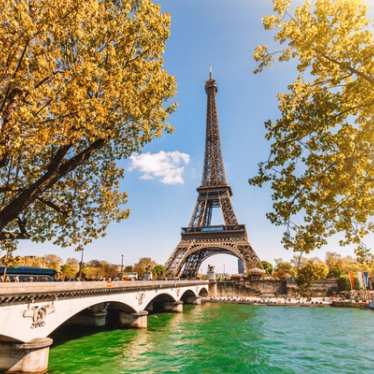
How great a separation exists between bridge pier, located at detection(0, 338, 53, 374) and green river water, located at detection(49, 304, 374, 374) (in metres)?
1.50

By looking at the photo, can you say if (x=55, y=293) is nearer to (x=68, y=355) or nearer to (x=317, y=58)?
(x=68, y=355)

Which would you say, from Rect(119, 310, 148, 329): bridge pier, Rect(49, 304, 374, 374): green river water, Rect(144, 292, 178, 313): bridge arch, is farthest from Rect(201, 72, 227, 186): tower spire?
Rect(119, 310, 148, 329): bridge pier

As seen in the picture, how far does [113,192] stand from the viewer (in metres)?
13.1

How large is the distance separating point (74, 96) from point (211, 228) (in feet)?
199

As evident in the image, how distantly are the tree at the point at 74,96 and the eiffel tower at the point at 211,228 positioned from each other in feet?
161

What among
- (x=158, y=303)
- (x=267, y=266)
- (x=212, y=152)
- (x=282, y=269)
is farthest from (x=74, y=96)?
(x=267, y=266)

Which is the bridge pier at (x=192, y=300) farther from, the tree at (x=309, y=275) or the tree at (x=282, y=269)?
the tree at (x=282, y=269)

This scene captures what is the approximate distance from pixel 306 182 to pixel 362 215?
73.2 inches

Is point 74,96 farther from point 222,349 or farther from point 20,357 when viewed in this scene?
point 222,349

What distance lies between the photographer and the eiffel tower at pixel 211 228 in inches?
2410

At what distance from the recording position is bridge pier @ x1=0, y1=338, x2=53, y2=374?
12.7 meters

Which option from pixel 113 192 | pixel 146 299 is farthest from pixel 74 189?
pixel 146 299

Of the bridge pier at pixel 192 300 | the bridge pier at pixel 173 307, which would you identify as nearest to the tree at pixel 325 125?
the bridge pier at pixel 173 307

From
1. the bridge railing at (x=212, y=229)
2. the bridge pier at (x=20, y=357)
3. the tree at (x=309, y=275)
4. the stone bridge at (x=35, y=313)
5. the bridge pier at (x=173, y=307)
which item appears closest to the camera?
the stone bridge at (x=35, y=313)
